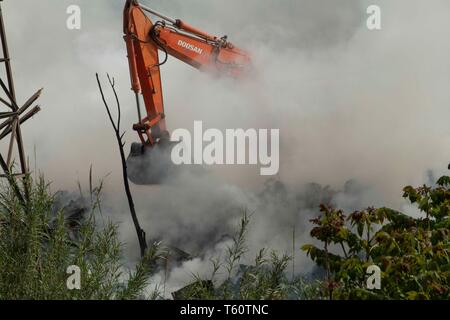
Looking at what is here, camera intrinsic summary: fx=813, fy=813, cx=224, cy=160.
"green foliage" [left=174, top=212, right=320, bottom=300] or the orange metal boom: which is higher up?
the orange metal boom

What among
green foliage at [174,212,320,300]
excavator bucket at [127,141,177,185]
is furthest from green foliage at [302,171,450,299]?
excavator bucket at [127,141,177,185]

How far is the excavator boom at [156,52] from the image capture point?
14422mm

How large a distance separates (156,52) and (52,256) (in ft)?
33.0

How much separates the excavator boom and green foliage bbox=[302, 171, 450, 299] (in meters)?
7.71

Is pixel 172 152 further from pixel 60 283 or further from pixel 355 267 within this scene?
pixel 60 283

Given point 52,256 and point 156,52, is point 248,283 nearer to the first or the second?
point 52,256

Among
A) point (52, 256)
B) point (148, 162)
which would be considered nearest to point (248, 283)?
point (52, 256)

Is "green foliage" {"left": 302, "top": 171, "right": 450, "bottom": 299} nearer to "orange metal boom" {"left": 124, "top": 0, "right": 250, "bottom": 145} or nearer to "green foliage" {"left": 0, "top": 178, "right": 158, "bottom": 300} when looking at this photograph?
"green foliage" {"left": 0, "top": 178, "right": 158, "bottom": 300}

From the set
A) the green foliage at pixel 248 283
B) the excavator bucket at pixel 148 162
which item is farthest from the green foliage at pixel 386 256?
the excavator bucket at pixel 148 162

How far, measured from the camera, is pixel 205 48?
1457 centimetres

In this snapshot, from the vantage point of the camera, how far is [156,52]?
14.9 meters

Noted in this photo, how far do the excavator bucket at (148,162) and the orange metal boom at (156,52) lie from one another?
0.19m

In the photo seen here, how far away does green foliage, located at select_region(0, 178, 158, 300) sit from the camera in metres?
5.07

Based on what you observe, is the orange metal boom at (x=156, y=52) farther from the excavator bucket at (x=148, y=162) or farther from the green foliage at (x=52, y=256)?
the green foliage at (x=52, y=256)
